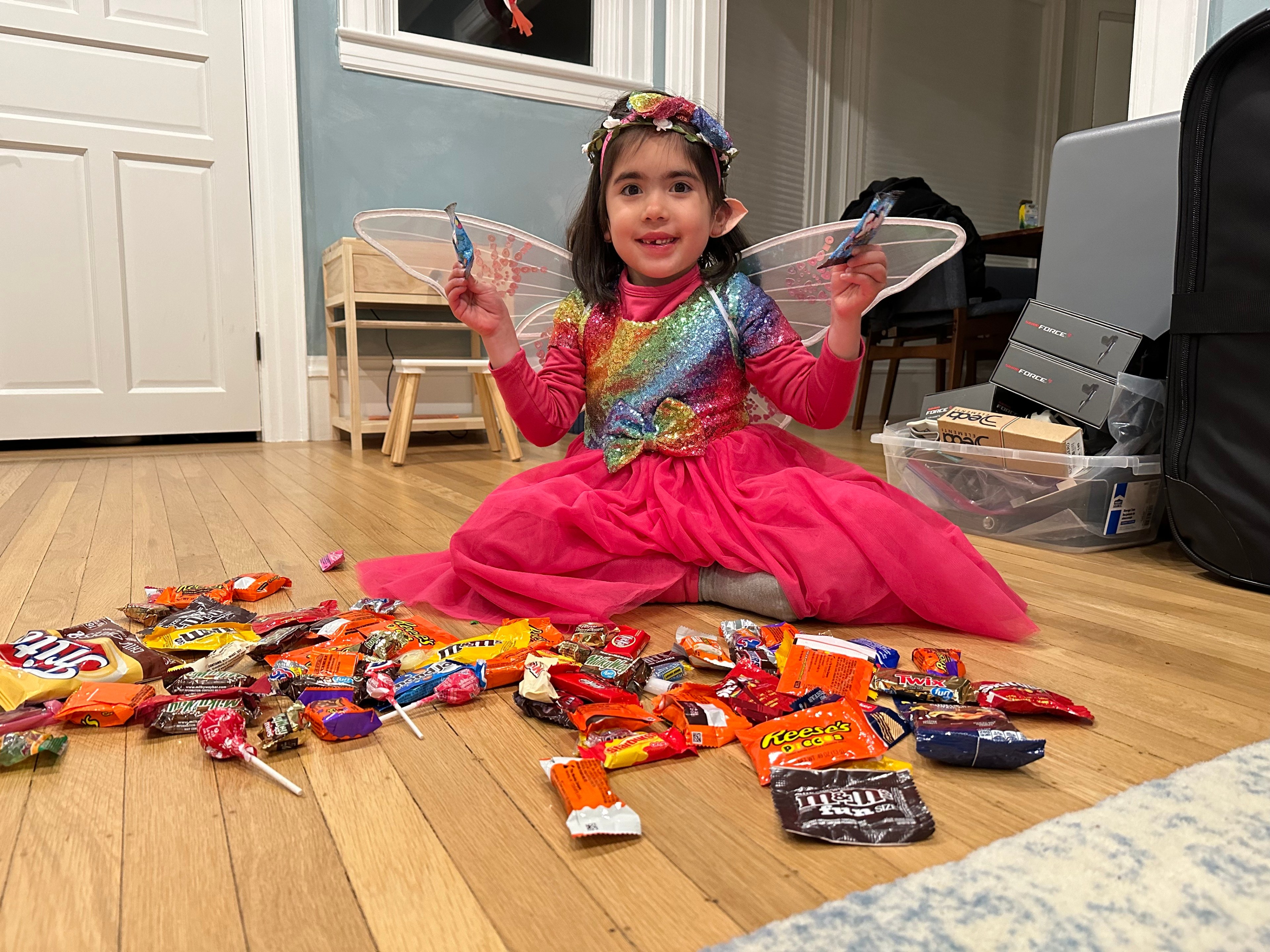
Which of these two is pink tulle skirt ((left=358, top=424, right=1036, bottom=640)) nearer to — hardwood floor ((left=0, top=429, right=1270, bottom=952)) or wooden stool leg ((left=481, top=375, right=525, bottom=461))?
hardwood floor ((left=0, top=429, right=1270, bottom=952))


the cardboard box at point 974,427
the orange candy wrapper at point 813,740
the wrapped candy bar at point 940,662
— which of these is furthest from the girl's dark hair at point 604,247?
the orange candy wrapper at point 813,740

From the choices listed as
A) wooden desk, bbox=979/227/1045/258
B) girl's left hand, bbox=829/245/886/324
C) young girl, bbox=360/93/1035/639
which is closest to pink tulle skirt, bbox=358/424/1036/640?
young girl, bbox=360/93/1035/639

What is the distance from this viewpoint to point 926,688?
80cm

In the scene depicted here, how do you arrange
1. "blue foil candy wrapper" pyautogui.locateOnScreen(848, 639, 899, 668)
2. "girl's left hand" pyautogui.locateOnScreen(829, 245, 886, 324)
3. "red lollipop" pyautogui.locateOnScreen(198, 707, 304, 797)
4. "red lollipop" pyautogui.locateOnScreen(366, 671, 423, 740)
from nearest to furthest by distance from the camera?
1. "red lollipop" pyautogui.locateOnScreen(198, 707, 304, 797)
2. "red lollipop" pyautogui.locateOnScreen(366, 671, 423, 740)
3. "blue foil candy wrapper" pyautogui.locateOnScreen(848, 639, 899, 668)
4. "girl's left hand" pyautogui.locateOnScreen(829, 245, 886, 324)

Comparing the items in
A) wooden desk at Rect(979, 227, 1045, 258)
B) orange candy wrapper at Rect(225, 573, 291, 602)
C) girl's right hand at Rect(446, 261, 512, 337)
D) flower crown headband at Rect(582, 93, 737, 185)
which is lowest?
orange candy wrapper at Rect(225, 573, 291, 602)

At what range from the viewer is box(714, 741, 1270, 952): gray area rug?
456 mm

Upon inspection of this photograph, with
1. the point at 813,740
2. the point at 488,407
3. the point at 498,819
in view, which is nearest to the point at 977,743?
the point at 813,740

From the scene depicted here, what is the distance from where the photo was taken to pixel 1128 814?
1.93 feet

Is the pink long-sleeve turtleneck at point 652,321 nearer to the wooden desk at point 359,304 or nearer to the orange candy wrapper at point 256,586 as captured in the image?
the orange candy wrapper at point 256,586

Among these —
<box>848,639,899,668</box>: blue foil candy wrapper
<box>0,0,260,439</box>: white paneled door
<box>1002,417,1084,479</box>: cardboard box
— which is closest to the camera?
<box>848,639,899,668</box>: blue foil candy wrapper

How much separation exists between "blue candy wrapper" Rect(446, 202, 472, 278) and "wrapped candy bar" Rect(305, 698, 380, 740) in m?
0.57

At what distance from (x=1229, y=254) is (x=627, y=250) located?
85 cm

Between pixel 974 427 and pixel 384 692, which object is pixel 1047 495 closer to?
pixel 974 427

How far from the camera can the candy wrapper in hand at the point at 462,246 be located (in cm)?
107
